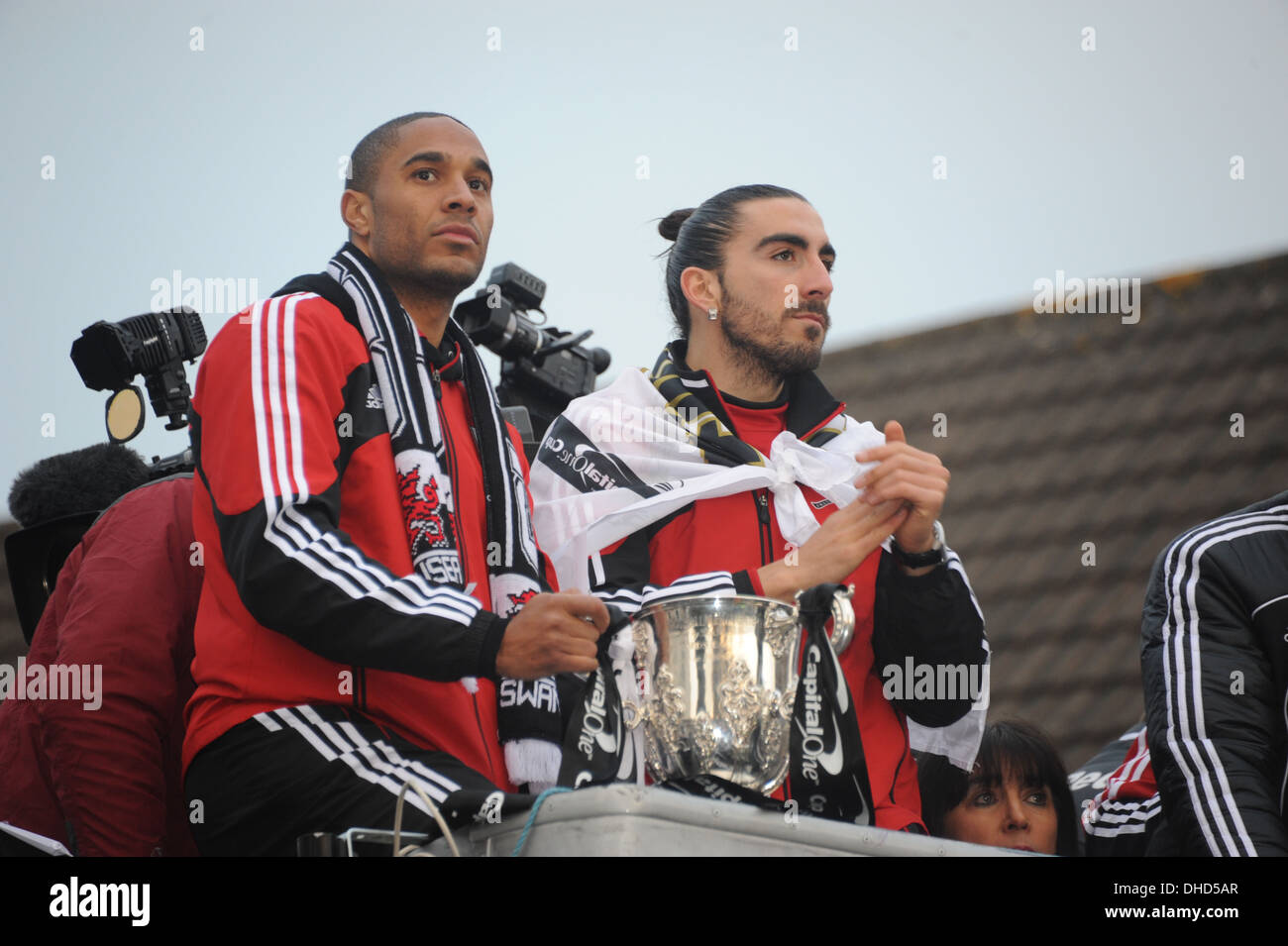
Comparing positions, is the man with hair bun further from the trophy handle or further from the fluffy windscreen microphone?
the fluffy windscreen microphone

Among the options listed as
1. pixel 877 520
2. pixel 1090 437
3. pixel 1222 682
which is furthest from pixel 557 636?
pixel 1090 437

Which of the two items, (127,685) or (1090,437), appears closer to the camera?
(127,685)

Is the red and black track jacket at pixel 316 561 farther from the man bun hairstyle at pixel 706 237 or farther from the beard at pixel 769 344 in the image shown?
the man bun hairstyle at pixel 706 237

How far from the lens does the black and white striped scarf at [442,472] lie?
2.07 meters

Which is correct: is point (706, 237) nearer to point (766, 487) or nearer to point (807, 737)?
point (766, 487)

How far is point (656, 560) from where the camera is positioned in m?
2.57

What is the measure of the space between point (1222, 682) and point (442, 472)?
1.20m

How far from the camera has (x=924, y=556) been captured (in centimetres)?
237

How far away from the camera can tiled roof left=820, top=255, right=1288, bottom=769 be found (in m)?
9.94

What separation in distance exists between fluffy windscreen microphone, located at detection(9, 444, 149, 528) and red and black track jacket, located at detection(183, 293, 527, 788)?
781mm

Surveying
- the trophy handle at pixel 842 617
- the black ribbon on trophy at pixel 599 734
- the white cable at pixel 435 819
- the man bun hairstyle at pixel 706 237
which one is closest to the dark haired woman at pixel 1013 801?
the man bun hairstyle at pixel 706 237
